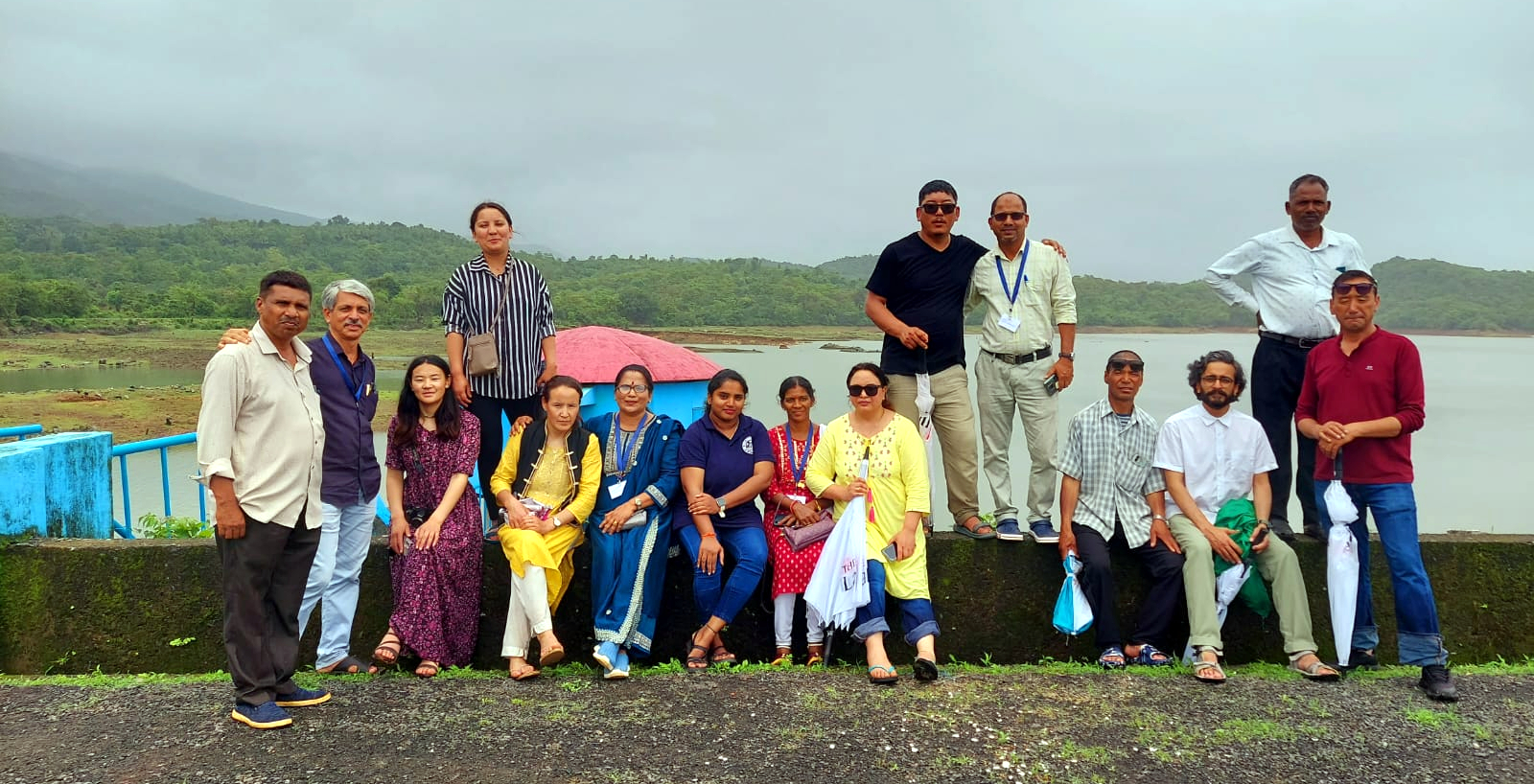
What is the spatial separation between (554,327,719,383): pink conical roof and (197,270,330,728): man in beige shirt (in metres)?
3.81

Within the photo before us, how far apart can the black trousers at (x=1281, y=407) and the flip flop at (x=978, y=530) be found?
140 centimetres

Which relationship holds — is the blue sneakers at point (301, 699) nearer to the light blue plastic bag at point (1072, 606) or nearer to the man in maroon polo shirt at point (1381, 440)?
the light blue plastic bag at point (1072, 606)

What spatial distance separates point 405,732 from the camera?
3.47 m

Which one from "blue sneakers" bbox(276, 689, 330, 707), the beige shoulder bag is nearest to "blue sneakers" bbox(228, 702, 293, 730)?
"blue sneakers" bbox(276, 689, 330, 707)

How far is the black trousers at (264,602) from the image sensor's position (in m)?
3.40

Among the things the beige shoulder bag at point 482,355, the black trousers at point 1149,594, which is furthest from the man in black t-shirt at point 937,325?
the beige shoulder bag at point 482,355

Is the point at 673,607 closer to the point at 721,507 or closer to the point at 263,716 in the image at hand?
the point at 721,507

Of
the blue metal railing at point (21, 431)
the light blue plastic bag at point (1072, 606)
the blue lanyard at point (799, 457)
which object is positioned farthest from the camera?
the blue metal railing at point (21, 431)

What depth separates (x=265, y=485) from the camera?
11.1 ft

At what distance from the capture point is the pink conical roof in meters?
7.57

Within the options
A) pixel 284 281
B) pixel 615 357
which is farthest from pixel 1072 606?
pixel 615 357

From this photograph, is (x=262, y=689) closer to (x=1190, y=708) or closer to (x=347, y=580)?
(x=347, y=580)

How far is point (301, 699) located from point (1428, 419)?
3765cm

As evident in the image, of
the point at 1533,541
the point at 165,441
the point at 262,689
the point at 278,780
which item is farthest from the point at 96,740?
the point at 1533,541
